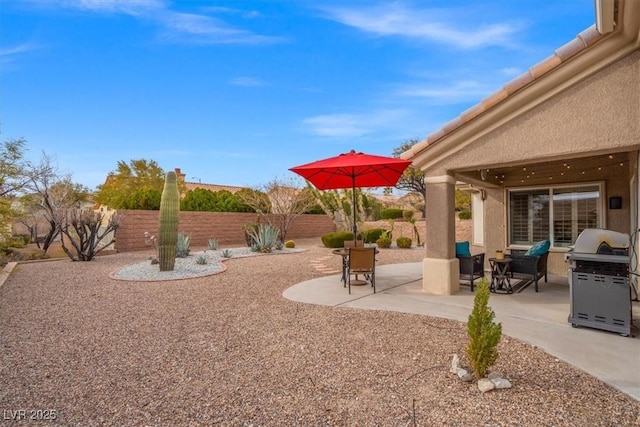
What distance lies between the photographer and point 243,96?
16.6 m

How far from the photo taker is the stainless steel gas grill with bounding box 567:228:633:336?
14.8 ft

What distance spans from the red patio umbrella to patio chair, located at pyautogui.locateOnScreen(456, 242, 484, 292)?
86.3 inches

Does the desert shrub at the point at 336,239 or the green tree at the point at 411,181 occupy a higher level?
the green tree at the point at 411,181

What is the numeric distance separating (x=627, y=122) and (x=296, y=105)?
1558 centimetres

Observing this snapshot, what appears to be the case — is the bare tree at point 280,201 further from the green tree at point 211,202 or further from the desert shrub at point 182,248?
the desert shrub at point 182,248

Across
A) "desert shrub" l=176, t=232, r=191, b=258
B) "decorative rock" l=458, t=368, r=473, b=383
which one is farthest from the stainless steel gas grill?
"desert shrub" l=176, t=232, r=191, b=258

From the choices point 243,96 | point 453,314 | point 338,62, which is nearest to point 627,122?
point 453,314

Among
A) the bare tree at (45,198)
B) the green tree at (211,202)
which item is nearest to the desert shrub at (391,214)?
the green tree at (211,202)

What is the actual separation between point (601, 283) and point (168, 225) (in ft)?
32.2

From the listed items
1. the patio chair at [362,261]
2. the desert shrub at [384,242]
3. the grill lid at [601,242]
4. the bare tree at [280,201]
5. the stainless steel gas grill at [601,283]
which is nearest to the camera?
the stainless steel gas grill at [601,283]

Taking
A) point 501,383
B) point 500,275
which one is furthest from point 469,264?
Answer: point 501,383

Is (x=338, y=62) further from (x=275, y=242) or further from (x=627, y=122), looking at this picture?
(x=627, y=122)

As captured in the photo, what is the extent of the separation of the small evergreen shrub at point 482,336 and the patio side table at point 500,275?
14.1 ft

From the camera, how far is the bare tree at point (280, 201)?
21.2m
